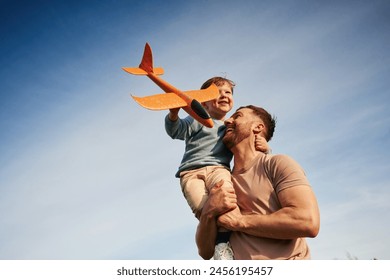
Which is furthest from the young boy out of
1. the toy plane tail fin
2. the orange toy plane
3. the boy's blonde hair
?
the toy plane tail fin

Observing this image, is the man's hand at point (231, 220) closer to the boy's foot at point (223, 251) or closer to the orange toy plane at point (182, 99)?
the boy's foot at point (223, 251)

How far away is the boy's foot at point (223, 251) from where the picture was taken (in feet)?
9.00

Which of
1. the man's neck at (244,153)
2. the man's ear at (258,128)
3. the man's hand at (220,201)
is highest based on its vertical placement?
the man's ear at (258,128)

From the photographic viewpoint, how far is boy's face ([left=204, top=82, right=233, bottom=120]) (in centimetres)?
377

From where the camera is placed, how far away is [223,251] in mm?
2762

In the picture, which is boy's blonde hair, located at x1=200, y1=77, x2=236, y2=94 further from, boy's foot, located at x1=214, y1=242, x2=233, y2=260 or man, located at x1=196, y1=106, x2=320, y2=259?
boy's foot, located at x1=214, y1=242, x2=233, y2=260

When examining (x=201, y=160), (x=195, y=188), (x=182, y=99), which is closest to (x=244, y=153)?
(x=201, y=160)

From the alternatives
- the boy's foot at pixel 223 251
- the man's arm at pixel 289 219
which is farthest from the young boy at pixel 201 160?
the man's arm at pixel 289 219

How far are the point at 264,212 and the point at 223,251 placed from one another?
0.45 m

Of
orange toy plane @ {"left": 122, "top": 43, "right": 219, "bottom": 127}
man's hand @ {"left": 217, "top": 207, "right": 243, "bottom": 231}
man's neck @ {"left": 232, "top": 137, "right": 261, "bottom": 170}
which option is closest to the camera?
man's hand @ {"left": 217, "top": 207, "right": 243, "bottom": 231}

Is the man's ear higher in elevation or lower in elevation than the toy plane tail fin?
lower

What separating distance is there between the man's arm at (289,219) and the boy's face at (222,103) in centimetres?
140

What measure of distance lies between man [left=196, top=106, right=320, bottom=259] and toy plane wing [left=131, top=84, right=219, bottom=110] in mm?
841
